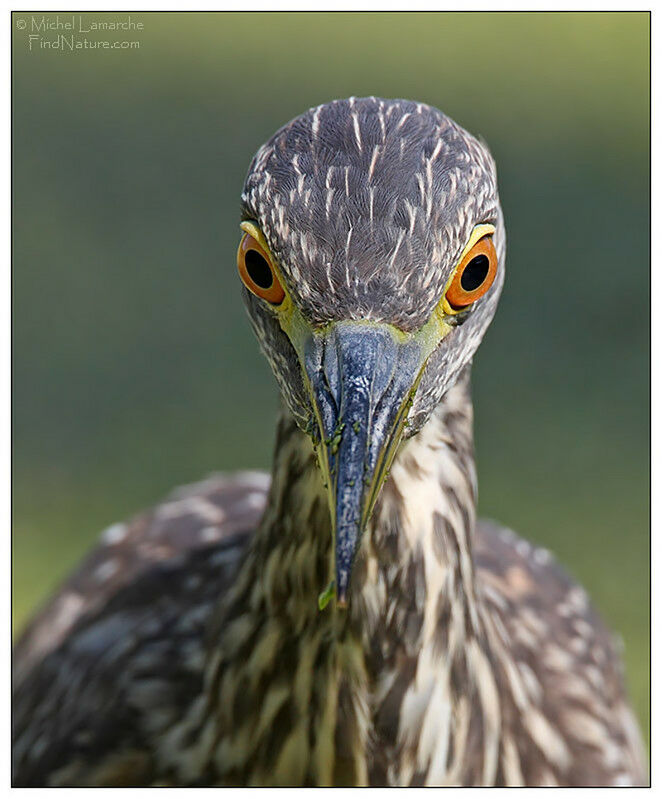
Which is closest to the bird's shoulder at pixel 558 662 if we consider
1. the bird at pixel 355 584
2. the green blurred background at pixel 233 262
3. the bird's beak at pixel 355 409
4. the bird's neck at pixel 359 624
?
the bird at pixel 355 584

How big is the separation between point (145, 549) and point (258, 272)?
156 cm

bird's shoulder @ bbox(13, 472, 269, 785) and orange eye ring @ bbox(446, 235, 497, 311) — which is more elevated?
orange eye ring @ bbox(446, 235, 497, 311)

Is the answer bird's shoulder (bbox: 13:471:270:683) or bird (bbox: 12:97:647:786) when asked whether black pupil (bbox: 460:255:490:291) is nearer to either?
bird (bbox: 12:97:647:786)

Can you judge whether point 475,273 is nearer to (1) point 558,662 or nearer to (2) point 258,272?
(2) point 258,272

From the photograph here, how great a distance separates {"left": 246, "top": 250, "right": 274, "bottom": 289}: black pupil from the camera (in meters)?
1.92

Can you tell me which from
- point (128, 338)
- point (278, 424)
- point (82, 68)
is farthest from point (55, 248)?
point (278, 424)

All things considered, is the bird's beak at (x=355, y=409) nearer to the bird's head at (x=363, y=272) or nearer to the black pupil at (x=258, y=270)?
the bird's head at (x=363, y=272)

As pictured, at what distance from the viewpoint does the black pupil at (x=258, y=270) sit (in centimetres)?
192

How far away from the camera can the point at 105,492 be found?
547cm

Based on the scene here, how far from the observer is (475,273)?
1.96m

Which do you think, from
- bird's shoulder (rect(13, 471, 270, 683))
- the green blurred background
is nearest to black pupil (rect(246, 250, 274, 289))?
bird's shoulder (rect(13, 471, 270, 683))

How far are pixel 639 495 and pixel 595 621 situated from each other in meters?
2.10

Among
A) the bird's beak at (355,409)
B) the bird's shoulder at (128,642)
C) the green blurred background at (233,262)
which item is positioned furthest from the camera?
the green blurred background at (233,262)

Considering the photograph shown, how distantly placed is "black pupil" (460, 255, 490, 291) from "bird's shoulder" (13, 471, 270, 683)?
127cm
